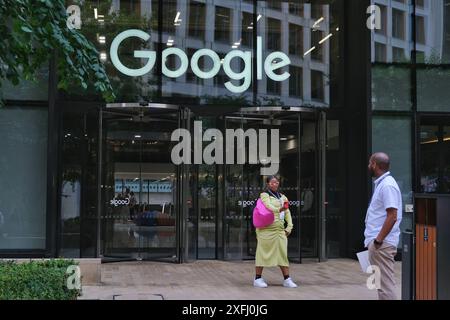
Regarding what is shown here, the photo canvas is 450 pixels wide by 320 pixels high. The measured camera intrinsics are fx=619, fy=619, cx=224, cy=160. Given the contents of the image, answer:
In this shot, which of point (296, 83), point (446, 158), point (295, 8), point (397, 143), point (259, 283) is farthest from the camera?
point (295, 8)

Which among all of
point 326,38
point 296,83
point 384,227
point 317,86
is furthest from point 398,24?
point 384,227

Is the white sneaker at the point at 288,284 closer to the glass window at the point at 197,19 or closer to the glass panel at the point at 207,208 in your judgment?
the glass panel at the point at 207,208

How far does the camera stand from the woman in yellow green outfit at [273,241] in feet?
31.3

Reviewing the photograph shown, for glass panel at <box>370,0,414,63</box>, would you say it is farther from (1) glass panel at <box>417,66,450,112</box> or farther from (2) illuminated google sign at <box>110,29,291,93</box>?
(2) illuminated google sign at <box>110,29,291,93</box>

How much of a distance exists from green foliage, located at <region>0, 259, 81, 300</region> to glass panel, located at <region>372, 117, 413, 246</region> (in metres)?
8.31

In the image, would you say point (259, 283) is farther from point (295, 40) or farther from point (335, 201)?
point (295, 40)

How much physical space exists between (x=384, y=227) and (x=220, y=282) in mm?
4321

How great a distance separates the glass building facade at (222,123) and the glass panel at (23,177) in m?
0.03

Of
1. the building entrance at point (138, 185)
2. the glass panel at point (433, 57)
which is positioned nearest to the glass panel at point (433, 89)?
the glass panel at point (433, 57)

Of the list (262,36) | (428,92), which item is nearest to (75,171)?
(262,36)

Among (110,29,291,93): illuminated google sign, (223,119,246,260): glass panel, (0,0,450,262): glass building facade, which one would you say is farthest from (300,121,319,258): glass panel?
(110,29,291,93): illuminated google sign

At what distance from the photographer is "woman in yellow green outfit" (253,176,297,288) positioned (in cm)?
955

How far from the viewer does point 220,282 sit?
10180mm
